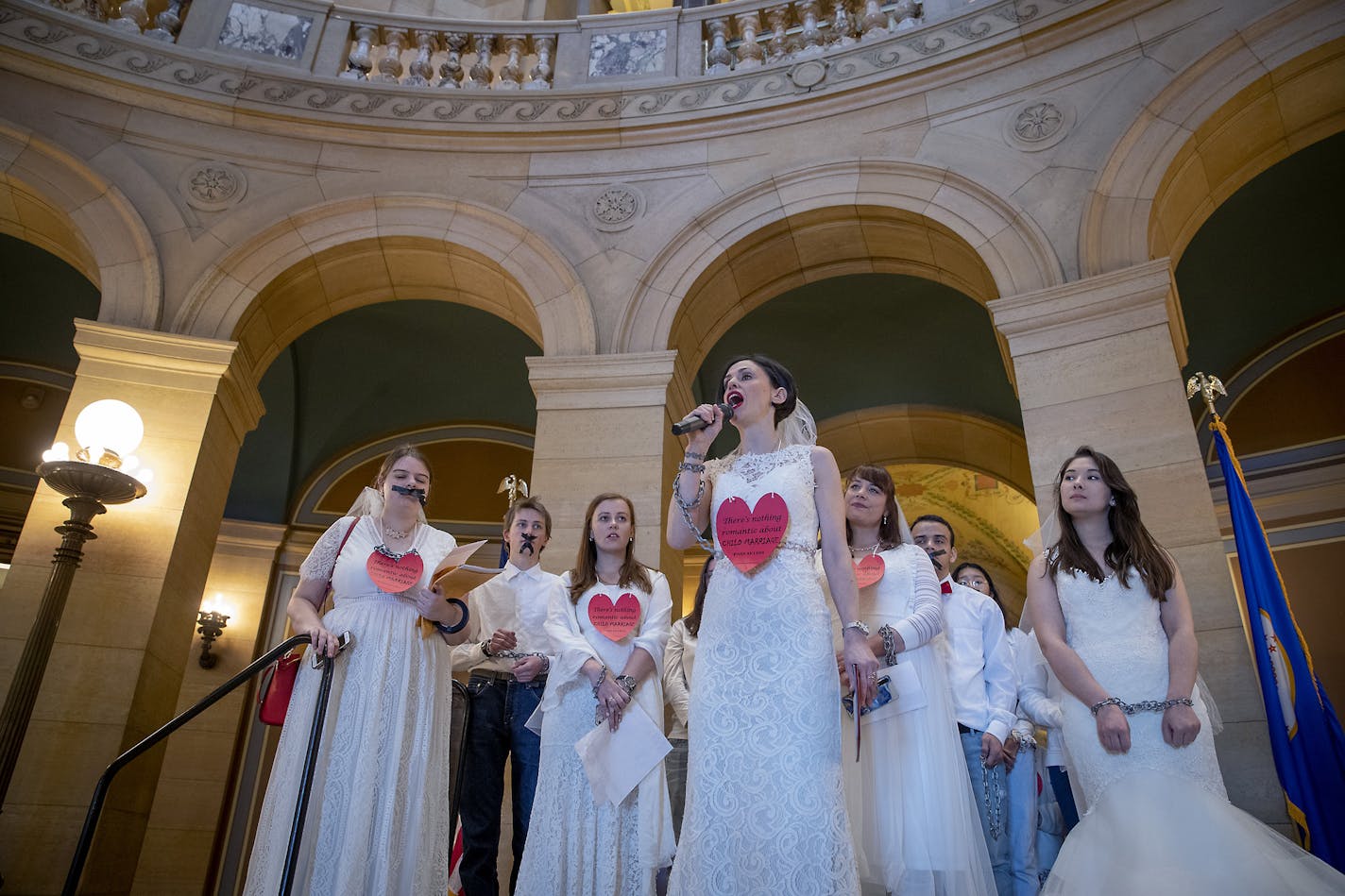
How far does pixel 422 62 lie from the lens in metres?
7.92

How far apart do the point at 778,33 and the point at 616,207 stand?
2.06 meters

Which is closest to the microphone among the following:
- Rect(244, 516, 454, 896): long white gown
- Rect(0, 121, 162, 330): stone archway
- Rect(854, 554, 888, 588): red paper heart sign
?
Rect(854, 554, 888, 588): red paper heart sign

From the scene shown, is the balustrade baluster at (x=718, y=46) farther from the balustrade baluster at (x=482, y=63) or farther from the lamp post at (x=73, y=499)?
the lamp post at (x=73, y=499)

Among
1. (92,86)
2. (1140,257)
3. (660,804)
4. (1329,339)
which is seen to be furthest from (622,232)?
(1329,339)

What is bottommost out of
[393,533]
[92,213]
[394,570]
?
A: [394,570]

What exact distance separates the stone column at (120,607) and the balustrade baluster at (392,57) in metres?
2.86

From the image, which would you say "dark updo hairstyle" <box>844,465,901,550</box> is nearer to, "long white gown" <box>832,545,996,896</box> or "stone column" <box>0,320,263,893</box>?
"long white gown" <box>832,545,996,896</box>

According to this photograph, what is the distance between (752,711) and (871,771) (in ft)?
2.84

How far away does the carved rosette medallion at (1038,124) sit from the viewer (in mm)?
6281

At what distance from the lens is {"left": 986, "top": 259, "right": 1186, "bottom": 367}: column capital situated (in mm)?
5430

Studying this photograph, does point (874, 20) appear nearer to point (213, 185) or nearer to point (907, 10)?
point (907, 10)

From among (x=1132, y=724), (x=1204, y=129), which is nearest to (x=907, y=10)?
(x=1204, y=129)

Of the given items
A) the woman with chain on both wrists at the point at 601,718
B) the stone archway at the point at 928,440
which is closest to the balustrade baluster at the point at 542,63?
the stone archway at the point at 928,440

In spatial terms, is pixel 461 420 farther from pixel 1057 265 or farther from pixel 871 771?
pixel 871 771
